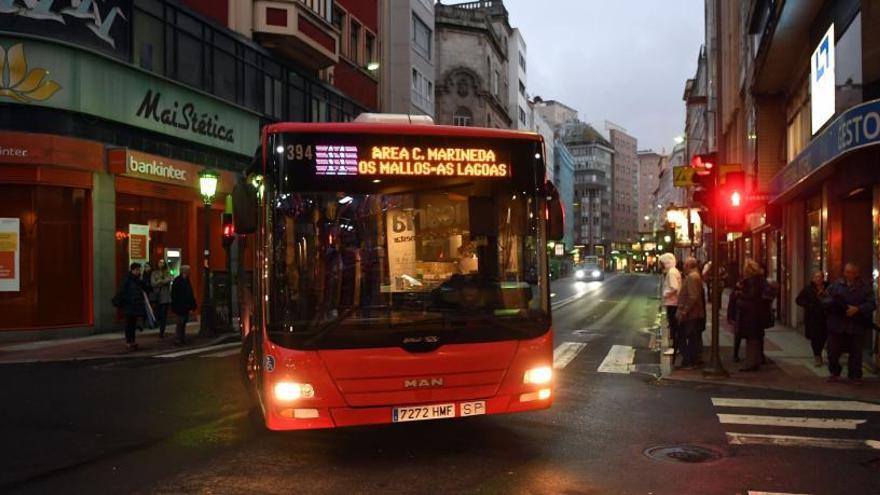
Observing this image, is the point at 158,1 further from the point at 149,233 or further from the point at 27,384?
the point at 27,384

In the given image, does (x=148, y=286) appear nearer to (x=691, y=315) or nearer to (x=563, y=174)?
(x=691, y=315)

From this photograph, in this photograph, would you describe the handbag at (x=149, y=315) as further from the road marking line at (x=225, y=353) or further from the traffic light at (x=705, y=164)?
the traffic light at (x=705, y=164)

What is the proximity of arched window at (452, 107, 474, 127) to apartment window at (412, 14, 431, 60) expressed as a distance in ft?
55.0

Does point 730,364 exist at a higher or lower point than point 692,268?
lower

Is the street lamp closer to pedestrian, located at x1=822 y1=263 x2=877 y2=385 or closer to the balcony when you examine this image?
the balcony

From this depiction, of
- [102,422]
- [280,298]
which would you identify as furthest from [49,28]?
[280,298]

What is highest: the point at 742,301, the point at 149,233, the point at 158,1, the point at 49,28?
the point at 158,1

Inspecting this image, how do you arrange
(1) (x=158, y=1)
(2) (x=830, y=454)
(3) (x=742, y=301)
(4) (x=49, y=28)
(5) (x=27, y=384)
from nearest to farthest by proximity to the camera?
(2) (x=830, y=454), (5) (x=27, y=384), (3) (x=742, y=301), (4) (x=49, y=28), (1) (x=158, y=1)

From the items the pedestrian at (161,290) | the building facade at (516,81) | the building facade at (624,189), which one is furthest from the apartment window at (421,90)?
the building facade at (624,189)

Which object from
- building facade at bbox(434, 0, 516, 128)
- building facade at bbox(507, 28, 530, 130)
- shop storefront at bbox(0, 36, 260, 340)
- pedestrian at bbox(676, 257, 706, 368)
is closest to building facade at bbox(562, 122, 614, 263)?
building facade at bbox(507, 28, 530, 130)

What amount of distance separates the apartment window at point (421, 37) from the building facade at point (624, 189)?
4668 inches

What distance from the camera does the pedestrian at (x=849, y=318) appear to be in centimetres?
1080

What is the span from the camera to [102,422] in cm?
849

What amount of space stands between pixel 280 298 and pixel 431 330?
1276mm
